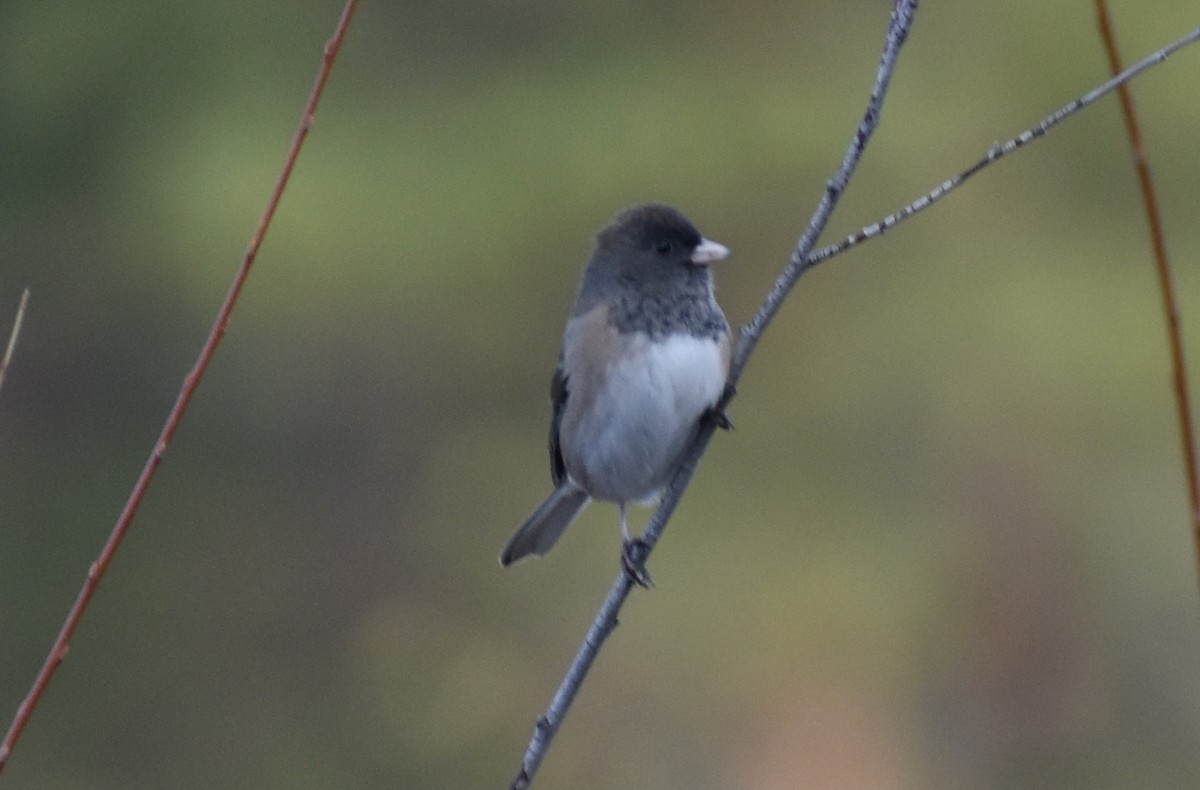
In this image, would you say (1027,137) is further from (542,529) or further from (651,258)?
(542,529)

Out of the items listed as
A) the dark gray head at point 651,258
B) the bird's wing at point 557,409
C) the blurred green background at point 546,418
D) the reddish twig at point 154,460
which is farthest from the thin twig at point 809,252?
the blurred green background at point 546,418

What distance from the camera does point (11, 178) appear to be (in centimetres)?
521

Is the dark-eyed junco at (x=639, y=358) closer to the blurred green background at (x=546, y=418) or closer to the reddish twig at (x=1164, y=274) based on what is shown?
the reddish twig at (x=1164, y=274)

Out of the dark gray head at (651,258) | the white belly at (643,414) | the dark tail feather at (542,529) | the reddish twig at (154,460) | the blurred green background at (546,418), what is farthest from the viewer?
the blurred green background at (546,418)

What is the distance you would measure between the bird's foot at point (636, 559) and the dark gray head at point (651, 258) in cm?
40

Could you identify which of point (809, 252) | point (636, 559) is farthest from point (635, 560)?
point (809, 252)

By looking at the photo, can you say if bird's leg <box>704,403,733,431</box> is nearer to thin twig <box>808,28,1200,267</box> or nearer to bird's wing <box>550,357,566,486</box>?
bird's wing <box>550,357,566,486</box>

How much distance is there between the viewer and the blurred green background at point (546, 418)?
5.16 metres

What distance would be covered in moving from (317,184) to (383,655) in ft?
5.17

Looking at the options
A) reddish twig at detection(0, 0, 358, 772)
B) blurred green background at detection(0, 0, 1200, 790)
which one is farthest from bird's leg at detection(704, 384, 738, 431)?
blurred green background at detection(0, 0, 1200, 790)

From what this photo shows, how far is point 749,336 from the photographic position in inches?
65.7

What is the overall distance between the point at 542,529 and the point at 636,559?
89 centimetres

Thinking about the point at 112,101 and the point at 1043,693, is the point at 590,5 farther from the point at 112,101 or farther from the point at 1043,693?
the point at 1043,693

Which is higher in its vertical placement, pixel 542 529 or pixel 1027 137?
pixel 1027 137
